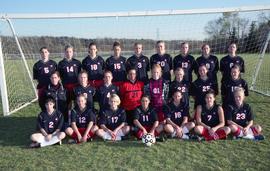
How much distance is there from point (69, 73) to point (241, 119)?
287 cm

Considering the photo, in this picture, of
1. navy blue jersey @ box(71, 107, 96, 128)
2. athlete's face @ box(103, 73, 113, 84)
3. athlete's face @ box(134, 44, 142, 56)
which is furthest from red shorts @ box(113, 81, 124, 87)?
navy blue jersey @ box(71, 107, 96, 128)

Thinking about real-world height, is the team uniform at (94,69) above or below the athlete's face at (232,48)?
below

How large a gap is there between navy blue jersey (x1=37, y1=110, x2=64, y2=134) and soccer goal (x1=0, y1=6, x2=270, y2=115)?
213cm

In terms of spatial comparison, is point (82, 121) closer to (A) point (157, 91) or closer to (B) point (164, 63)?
(A) point (157, 91)

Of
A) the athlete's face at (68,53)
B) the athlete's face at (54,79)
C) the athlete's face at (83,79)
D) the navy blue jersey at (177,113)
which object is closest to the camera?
the navy blue jersey at (177,113)

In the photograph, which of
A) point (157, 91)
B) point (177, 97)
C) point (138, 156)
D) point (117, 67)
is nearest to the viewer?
point (138, 156)

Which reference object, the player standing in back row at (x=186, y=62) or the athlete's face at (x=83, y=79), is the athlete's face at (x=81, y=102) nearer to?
the athlete's face at (x=83, y=79)

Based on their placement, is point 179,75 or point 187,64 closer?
point 179,75

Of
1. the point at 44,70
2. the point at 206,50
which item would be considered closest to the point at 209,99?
the point at 206,50

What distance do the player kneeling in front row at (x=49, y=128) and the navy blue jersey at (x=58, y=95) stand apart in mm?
318

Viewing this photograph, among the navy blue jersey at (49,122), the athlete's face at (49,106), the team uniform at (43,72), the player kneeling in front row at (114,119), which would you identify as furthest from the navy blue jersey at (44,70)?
the player kneeling in front row at (114,119)

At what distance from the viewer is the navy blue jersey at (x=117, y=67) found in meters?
5.70

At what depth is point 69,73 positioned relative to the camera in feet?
18.5

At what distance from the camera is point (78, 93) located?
5332 mm
